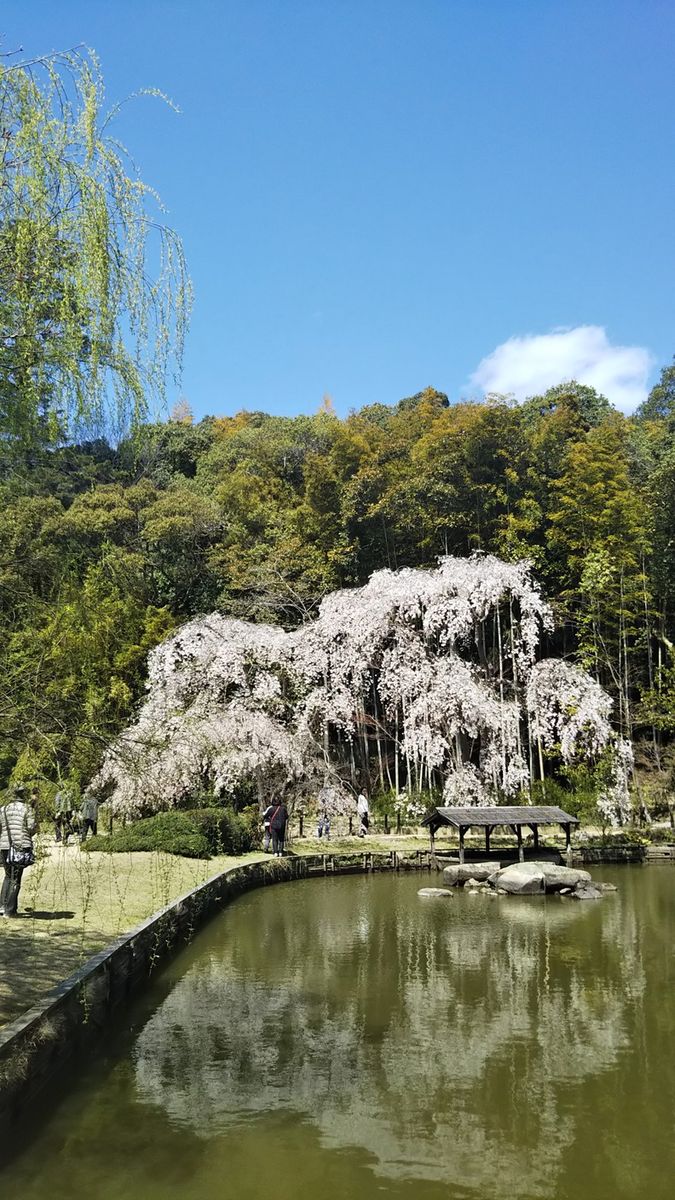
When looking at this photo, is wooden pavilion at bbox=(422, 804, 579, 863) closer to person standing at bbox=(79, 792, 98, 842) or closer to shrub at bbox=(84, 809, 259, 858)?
shrub at bbox=(84, 809, 259, 858)

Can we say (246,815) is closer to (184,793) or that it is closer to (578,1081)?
(184,793)

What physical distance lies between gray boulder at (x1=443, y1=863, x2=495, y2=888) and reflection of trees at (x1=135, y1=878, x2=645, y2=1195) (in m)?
4.29

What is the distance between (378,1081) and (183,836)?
11067mm

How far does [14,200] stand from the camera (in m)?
4.96

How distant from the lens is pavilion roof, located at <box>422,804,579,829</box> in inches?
681

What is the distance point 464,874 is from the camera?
1702 centimetres

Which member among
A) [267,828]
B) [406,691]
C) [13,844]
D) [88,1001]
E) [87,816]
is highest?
[406,691]

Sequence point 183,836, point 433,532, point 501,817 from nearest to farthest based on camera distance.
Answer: point 183,836, point 501,817, point 433,532

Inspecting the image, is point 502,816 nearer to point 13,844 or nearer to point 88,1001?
point 13,844

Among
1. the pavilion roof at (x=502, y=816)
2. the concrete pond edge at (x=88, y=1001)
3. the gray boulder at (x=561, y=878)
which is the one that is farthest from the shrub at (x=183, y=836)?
the gray boulder at (x=561, y=878)

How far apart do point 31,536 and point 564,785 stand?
22.0 metres

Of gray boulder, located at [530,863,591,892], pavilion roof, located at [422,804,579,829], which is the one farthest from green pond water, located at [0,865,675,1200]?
pavilion roof, located at [422,804,579,829]

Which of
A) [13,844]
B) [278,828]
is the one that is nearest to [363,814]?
[278,828]

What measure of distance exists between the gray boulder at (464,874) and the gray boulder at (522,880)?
2.28ft
